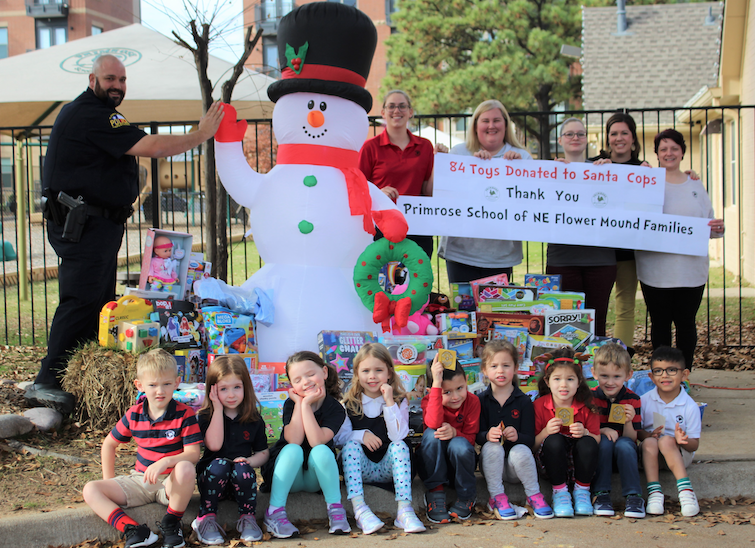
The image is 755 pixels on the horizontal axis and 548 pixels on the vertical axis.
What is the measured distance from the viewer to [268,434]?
3707 mm

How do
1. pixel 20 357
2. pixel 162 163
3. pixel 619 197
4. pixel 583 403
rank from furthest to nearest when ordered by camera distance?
pixel 162 163
pixel 20 357
pixel 619 197
pixel 583 403

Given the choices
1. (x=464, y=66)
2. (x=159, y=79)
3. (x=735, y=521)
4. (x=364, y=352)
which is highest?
(x=464, y=66)

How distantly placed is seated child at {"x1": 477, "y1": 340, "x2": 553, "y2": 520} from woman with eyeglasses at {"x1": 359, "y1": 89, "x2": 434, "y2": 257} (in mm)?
1605

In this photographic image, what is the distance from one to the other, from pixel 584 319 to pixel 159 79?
588 centimetres

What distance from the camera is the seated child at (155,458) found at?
3018 millimetres

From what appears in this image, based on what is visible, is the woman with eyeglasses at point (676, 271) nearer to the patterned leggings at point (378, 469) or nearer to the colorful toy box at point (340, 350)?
the colorful toy box at point (340, 350)

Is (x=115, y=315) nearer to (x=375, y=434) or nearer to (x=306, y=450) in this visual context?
(x=306, y=450)

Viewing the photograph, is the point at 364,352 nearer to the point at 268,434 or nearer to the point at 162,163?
the point at 268,434

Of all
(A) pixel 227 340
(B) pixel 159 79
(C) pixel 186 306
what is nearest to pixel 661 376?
(A) pixel 227 340

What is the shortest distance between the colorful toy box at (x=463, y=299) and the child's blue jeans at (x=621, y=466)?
4.79ft

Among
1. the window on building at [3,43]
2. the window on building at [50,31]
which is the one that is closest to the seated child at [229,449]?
the window on building at [50,31]

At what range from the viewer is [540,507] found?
3.34 m

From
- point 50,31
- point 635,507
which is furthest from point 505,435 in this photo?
point 50,31

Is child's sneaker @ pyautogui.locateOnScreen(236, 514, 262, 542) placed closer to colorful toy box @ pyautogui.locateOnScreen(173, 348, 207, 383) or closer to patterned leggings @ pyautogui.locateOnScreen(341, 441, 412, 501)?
patterned leggings @ pyautogui.locateOnScreen(341, 441, 412, 501)
